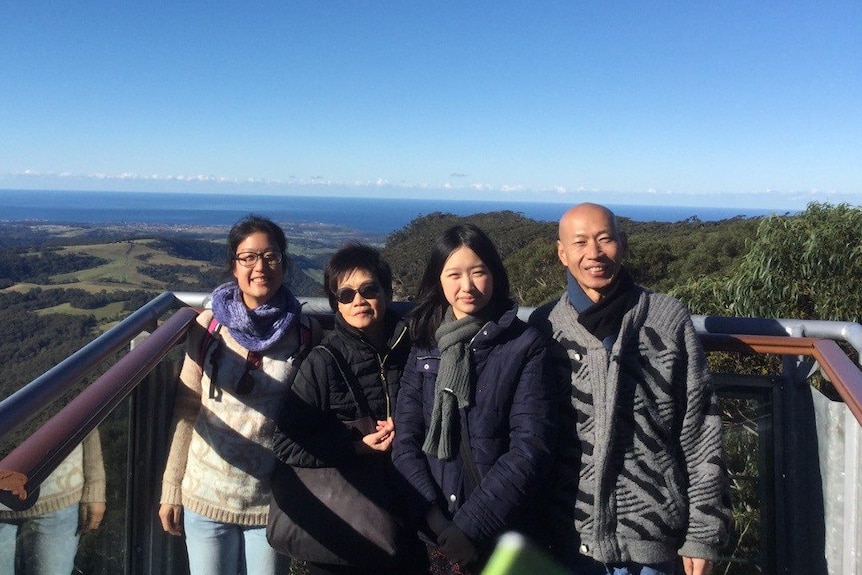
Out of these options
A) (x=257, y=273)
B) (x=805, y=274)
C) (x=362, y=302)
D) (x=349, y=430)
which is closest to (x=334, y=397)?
(x=349, y=430)

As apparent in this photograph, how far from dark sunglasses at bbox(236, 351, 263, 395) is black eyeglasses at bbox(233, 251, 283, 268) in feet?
1.07

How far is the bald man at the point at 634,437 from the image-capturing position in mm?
2121

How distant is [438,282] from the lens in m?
2.38

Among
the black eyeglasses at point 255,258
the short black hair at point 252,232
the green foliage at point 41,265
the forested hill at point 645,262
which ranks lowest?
the green foliage at point 41,265

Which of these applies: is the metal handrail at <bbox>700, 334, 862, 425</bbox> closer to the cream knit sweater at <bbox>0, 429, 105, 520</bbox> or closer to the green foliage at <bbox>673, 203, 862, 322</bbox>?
the cream knit sweater at <bbox>0, 429, 105, 520</bbox>

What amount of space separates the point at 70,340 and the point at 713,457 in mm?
25913

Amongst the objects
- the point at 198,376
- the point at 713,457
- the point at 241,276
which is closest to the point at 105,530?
the point at 198,376

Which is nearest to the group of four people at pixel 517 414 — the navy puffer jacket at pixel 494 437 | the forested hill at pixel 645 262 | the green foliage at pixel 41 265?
the navy puffer jacket at pixel 494 437

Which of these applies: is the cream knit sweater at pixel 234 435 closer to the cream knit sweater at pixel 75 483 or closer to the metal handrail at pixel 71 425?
the metal handrail at pixel 71 425

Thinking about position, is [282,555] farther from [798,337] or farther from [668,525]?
[798,337]

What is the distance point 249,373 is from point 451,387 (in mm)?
855

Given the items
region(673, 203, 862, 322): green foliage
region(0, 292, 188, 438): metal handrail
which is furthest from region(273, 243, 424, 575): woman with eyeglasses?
region(673, 203, 862, 322): green foliage

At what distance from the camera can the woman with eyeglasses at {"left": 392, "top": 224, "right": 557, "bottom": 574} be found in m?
2.07

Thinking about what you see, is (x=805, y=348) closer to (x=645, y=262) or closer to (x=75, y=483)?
(x=75, y=483)
